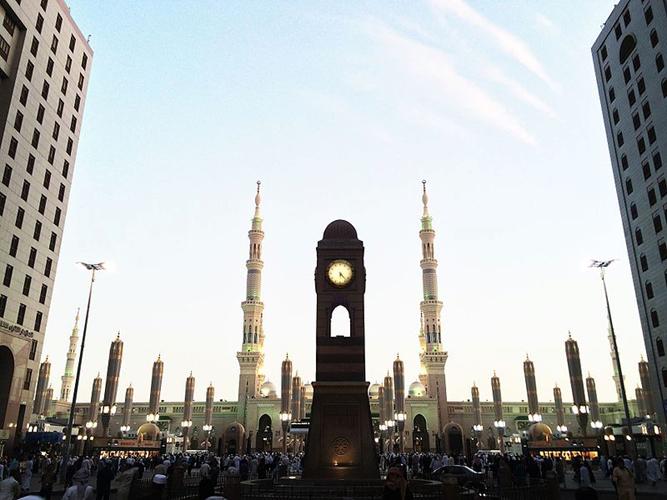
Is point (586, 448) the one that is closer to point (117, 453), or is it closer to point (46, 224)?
point (117, 453)

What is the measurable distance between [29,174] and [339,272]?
31.2 meters

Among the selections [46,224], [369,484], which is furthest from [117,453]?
[369,484]

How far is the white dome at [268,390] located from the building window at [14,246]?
55.4 meters

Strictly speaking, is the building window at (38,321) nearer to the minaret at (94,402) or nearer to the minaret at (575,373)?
the minaret at (94,402)

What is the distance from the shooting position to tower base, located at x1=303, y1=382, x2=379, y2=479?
70.0 ft

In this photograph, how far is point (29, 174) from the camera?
140 ft

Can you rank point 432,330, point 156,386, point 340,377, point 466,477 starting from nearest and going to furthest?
point 340,377, point 466,477, point 156,386, point 432,330

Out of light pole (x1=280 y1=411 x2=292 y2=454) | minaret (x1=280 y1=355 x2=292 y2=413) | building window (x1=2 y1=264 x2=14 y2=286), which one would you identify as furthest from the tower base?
minaret (x1=280 y1=355 x2=292 y2=413)

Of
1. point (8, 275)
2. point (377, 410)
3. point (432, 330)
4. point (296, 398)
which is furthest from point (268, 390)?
point (8, 275)

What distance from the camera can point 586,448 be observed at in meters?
43.9

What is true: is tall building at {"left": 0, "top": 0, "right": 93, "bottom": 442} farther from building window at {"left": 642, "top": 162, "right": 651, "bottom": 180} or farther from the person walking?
building window at {"left": 642, "top": 162, "right": 651, "bottom": 180}

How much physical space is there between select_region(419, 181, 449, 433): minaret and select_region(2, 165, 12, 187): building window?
6198 centimetres

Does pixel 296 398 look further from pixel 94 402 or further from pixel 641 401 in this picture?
pixel 641 401

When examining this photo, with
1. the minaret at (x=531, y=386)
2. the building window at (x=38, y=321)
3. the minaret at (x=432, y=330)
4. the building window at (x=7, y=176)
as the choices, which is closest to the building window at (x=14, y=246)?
the building window at (x=7, y=176)
